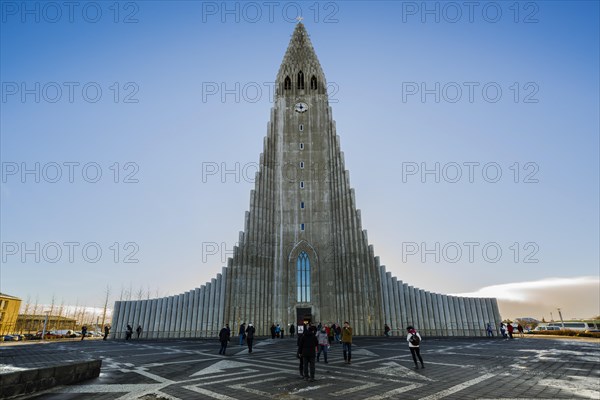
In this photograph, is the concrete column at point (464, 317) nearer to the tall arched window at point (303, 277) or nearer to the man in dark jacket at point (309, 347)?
the tall arched window at point (303, 277)

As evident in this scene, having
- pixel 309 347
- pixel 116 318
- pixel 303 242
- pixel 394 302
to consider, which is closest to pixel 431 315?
pixel 394 302

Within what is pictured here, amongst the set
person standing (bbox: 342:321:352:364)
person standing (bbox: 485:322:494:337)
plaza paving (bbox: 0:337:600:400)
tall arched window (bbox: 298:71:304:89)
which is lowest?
person standing (bbox: 485:322:494:337)

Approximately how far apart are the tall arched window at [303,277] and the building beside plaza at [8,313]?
77.9m

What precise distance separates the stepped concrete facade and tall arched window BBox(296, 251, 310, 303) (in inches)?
4.6

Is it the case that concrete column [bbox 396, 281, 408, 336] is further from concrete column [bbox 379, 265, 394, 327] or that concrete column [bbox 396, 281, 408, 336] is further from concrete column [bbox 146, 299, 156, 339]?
concrete column [bbox 146, 299, 156, 339]

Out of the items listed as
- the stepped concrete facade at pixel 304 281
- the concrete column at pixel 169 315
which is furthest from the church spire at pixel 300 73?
the concrete column at pixel 169 315

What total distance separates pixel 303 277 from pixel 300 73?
3147 centimetres

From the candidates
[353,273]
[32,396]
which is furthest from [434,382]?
[353,273]

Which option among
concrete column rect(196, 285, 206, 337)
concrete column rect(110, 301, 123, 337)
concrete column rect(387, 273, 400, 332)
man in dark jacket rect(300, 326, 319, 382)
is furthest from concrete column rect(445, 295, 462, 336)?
concrete column rect(110, 301, 123, 337)

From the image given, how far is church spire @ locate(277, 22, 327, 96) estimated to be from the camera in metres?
47.9

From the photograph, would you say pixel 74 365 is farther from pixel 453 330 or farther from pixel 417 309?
pixel 453 330

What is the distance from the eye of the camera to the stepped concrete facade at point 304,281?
3603 centimetres

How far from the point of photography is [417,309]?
1457 inches

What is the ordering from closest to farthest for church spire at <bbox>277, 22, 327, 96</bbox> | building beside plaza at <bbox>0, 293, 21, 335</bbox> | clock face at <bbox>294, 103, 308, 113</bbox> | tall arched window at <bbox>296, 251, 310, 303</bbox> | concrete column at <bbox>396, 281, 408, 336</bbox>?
concrete column at <bbox>396, 281, 408, 336</bbox>, tall arched window at <bbox>296, 251, 310, 303</bbox>, clock face at <bbox>294, 103, 308, 113</bbox>, church spire at <bbox>277, 22, 327, 96</bbox>, building beside plaza at <bbox>0, 293, 21, 335</bbox>
